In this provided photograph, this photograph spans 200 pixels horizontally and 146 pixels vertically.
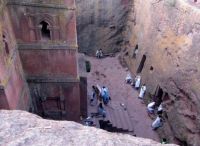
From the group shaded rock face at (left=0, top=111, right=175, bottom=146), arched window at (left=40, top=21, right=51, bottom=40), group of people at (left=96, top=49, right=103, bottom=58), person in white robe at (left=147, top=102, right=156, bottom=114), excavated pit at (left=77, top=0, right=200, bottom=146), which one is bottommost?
person in white robe at (left=147, top=102, right=156, bottom=114)

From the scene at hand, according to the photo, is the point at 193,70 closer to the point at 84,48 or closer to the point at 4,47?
the point at 4,47

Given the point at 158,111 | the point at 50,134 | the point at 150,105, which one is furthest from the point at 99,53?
the point at 50,134

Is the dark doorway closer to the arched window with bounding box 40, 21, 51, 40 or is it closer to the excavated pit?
the excavated pit

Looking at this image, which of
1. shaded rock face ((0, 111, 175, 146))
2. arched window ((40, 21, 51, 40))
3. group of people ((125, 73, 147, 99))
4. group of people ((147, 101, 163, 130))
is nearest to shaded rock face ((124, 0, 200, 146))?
group of people ((125, 73, 147, 99))

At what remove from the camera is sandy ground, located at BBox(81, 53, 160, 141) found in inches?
547

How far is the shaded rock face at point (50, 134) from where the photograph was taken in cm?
453

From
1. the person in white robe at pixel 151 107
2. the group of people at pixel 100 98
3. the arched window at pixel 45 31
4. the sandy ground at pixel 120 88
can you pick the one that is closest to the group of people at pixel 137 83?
the sandy ground at pixel 120 88

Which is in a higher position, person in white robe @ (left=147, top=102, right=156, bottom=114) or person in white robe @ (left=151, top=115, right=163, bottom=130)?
person in white robe @ (left=147, top=102, right=156, bottom=114)

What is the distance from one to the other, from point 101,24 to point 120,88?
17.8 feet

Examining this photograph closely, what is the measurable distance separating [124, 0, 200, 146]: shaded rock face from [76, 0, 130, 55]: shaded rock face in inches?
103

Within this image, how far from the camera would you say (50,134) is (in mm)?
A: 4707

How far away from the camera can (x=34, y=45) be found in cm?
1096

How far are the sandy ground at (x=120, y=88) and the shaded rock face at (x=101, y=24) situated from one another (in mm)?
962

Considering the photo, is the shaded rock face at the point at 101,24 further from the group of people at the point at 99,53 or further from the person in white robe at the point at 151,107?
the person in white robe at the point at 151,107
